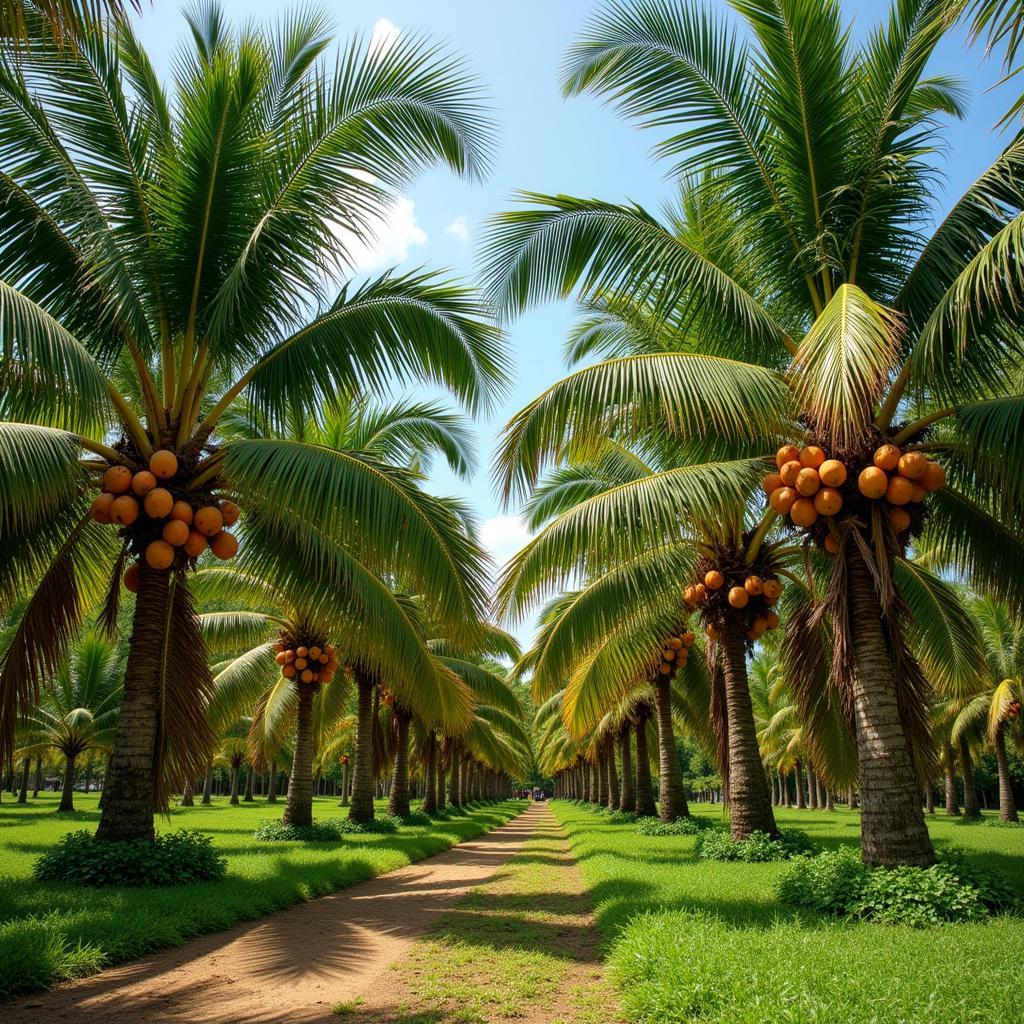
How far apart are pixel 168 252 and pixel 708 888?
9756mm

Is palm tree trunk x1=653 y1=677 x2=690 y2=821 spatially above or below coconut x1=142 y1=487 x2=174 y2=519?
below

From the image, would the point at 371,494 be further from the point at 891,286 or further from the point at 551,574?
the point at 891,286

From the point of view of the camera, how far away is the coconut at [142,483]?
8.34m

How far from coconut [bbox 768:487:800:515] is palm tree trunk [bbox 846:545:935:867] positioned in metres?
0.87

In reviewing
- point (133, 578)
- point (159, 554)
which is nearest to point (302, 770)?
point (133, 578)

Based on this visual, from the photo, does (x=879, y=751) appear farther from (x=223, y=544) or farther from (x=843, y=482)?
A: (x=223, y=544)

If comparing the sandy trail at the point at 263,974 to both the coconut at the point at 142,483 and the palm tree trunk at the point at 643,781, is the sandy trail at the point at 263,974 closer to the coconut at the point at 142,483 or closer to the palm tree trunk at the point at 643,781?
the coconut at the point at 142,483

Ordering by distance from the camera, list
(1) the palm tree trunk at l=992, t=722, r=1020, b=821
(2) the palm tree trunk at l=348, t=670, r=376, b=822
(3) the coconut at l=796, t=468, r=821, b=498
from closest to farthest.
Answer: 1. (3) the coconut at l=796, t=468, r=821, b=498
2. (2) the palm tree trunk at l=348, t=670, r=376, b=822
3. (1) the palm tree trunk at l=992, t=722, r=1020, b=821

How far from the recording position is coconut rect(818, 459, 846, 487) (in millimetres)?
7668

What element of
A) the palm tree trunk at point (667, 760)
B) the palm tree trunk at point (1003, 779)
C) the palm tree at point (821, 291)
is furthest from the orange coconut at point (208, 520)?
the palm tree trunk at point (1003, 779)

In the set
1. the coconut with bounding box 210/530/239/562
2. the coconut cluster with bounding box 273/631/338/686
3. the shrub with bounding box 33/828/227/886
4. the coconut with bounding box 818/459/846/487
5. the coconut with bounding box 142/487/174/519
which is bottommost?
the shrub with bounding box 33/828/227/886

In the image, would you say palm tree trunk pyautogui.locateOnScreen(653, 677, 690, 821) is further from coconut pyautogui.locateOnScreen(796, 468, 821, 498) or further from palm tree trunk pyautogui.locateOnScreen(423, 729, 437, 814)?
coconut pyautogui.locateOnScreen(796, 468, 821, 498)

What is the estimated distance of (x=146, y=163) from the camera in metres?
9.52

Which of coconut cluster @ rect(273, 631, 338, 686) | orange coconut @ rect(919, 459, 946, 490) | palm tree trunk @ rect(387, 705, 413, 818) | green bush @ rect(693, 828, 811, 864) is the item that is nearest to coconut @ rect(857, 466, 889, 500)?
orange coconut @ rect(919, 459, 946, 490)
